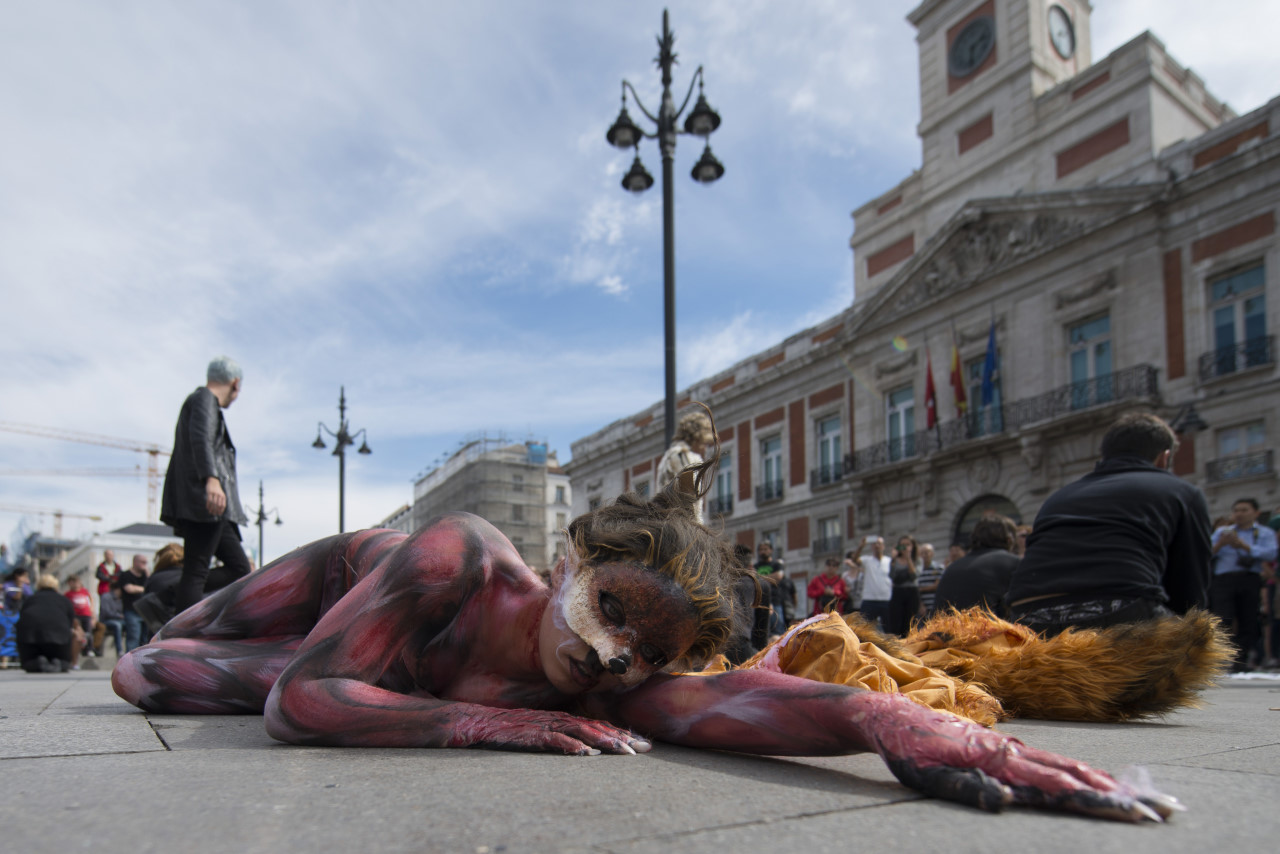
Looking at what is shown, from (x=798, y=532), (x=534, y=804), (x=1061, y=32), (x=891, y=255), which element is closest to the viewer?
(x=534, y=804)

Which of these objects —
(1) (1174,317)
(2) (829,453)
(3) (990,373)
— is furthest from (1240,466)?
(2) (829,453)

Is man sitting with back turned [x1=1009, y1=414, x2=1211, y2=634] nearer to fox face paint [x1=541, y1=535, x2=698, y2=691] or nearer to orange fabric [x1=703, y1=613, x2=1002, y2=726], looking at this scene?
orange fabric [x1=703, y1=613, x2=1002, y2=726]

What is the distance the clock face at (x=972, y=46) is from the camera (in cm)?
2445

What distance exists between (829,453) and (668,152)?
17.8 m

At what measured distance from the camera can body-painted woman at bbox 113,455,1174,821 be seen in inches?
84.4

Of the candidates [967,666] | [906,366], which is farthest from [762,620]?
[906,366]

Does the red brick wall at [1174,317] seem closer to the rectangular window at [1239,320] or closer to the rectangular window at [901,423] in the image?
the rectangular window at [1239,320]

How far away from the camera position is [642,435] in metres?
34.2

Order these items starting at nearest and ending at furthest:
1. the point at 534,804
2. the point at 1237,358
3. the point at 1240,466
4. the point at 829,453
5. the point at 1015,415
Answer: the point at 534,804
the point at 1240,466
the point at 1237,358
the point at 1015,415
the point at 829,453

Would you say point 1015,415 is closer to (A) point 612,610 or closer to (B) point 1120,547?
(B) point 1120,547

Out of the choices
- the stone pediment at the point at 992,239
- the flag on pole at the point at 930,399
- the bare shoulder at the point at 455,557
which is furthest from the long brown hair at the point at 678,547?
the flag on pole at the point at 930,399

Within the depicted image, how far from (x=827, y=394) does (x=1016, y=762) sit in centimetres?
2585

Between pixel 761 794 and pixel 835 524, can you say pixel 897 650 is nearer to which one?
pixel 761 794

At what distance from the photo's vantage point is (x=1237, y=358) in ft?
55.6
